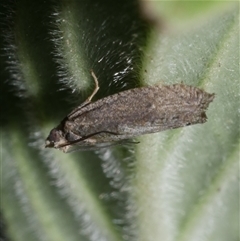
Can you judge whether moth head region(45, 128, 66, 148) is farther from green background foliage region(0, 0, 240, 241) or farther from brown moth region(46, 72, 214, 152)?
green background foliage region(0, 0, 240, 241)

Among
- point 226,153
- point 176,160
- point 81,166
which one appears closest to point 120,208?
point 81,166

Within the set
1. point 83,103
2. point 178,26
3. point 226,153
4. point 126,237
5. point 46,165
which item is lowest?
point 126,237

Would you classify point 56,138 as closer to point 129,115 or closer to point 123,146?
point 123,146

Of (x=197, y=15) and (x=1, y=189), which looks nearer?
(x=197, y=15)

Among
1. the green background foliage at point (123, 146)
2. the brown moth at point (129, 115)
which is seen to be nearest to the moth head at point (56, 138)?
the brown moth at point (129, 115)

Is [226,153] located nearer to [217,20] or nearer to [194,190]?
[194,190]

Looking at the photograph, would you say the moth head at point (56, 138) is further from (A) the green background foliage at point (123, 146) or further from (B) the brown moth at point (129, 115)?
(A) the green background foliage at point (123, 146)

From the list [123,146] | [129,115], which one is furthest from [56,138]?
[129,115]
